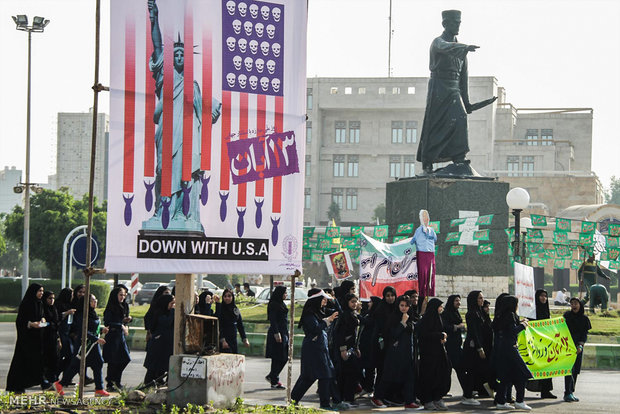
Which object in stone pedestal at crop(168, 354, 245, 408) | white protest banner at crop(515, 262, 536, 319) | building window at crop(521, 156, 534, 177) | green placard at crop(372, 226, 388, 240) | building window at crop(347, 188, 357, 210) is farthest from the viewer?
building window at crop(347, 188, 357, 210)

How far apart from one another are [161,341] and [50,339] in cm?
148

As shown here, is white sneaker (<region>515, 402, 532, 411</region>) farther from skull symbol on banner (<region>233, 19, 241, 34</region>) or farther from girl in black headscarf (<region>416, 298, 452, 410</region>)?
skull symbol on banner (<region>233, 19, 241, 34</region>)

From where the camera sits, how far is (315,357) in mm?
12445

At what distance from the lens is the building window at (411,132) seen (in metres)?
93.2

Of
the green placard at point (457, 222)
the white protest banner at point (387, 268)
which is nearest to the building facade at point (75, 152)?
the green placard at point (457, 222)

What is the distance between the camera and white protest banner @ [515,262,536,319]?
15430 millimetres

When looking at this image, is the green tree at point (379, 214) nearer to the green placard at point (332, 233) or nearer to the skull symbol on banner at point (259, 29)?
the green placard at point (332, 233)

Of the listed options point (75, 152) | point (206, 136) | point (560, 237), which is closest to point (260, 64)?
point (206, 136)

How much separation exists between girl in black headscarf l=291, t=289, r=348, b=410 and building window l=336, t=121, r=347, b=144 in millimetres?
81301

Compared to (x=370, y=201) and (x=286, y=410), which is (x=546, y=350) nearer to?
(x=286, y=410)

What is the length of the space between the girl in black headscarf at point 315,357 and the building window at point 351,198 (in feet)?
271

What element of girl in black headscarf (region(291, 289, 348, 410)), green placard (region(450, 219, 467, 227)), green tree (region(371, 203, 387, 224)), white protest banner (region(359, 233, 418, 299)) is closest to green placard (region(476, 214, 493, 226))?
green placard (region(450, 219, 467, 227))

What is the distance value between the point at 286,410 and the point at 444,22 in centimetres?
1739

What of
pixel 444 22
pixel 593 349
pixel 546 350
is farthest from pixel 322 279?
pixel 546 350
